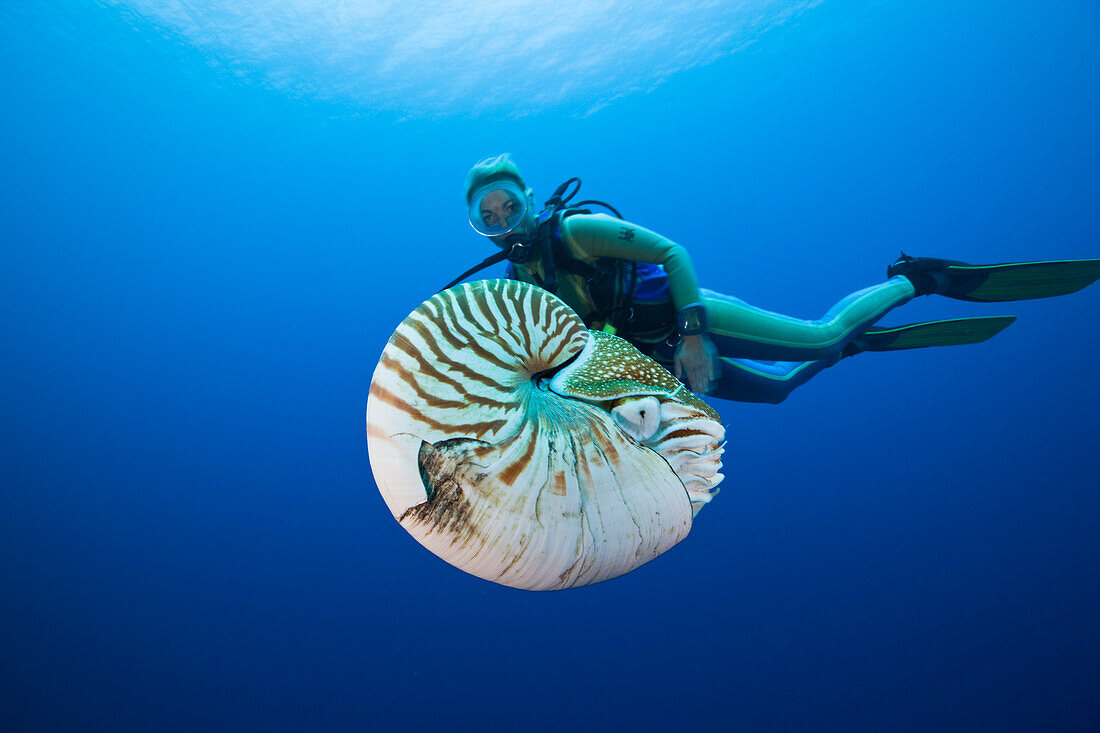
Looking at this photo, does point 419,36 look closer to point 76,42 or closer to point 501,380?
point 76,42

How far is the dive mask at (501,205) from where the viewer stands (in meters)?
1.89

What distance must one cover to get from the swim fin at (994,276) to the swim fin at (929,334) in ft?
0.53

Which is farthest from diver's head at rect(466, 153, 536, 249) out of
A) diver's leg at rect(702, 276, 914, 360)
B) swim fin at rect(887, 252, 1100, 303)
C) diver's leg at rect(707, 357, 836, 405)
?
swim fin at rect(887, 252, 1100, 303)

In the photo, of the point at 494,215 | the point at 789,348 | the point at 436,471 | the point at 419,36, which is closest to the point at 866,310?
the point at 789,348

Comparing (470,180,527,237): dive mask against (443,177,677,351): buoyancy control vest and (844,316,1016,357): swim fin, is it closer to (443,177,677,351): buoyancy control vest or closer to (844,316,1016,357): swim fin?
(443,177,677,351): buoyancy control vest

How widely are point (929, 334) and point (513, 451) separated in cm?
299

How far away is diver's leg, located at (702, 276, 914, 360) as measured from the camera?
2.07 meters

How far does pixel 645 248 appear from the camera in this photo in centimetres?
179

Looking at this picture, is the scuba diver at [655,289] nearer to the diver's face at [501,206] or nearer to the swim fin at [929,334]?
the diver's face at [501,206]

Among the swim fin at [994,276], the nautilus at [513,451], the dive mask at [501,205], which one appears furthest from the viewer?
the swim fin at [994,276]

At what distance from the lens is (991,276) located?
2.71m

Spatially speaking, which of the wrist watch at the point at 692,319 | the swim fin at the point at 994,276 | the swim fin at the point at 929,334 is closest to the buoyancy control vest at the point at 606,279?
the wrist watch at the point at 692,319

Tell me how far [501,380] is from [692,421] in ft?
1.33

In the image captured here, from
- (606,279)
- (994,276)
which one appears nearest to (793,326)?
(606,279)
